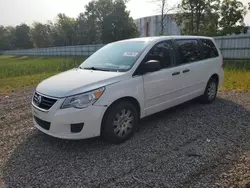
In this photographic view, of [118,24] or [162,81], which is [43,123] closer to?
[162,81]

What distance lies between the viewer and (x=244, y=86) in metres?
7.70

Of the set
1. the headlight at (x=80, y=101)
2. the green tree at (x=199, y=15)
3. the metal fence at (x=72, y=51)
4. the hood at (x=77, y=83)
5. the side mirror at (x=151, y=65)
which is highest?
the green tree at (x=199, y=15)

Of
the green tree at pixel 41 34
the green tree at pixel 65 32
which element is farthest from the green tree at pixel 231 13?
the green tree at pixel 41 34

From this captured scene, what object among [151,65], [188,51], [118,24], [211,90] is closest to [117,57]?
[151,65]

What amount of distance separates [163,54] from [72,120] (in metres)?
2.22

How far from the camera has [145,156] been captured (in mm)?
3244

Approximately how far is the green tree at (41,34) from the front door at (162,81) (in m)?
69.0

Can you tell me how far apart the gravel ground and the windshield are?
1287 mm

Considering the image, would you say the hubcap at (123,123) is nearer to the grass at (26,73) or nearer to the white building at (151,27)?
the grass at (26,73)

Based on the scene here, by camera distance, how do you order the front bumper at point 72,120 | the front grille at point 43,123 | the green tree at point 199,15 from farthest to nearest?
the green tree at point 199,15, the front grille at point 43,123, the front bumper at point 72,120

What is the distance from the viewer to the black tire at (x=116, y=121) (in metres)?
3.43

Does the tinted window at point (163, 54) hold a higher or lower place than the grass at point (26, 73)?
higher

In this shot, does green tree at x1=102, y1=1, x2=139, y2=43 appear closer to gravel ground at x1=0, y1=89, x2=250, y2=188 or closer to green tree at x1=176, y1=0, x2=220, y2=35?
green tree at x1=176, y1=0, x2=220, y2=35

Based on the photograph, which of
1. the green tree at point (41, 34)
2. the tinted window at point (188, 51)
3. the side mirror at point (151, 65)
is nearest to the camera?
the side mirror at point (151, 65)
